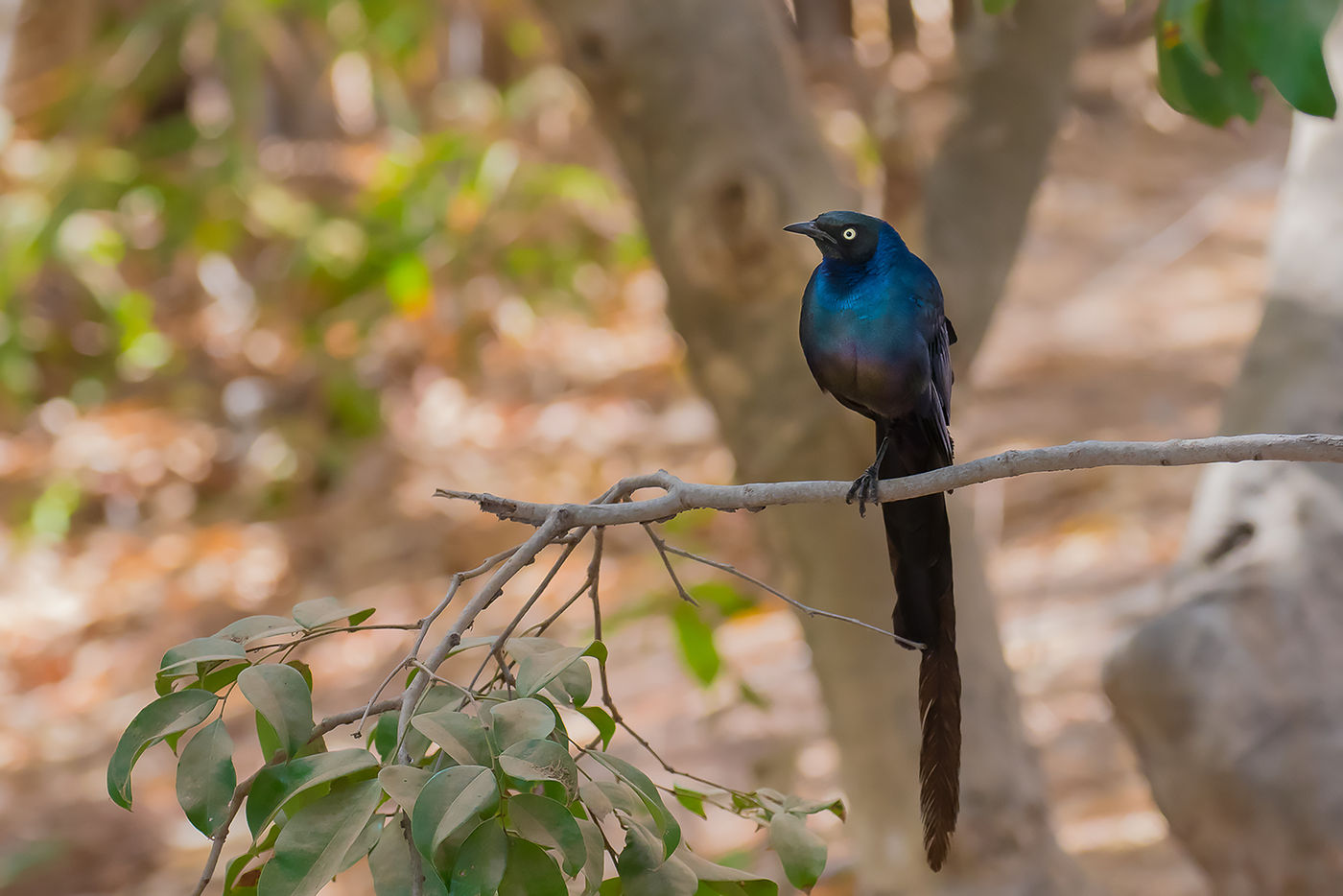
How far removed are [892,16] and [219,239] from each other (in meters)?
3.75

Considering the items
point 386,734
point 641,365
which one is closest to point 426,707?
point 386,734

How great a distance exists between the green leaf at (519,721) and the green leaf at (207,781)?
18cm

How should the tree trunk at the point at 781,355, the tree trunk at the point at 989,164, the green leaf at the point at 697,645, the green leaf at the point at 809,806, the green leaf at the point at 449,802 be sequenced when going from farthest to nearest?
the green leaf at the point at 697,645
the tree trunk at the point at 989,164
the tree trunk at the point at 781,355
the green leaf at the point at 809,806
the green leaf at the point at 449,802

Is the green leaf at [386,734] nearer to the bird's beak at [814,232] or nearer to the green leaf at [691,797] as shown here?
the green leaf at [691,797]

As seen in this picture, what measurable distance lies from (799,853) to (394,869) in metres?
0.33

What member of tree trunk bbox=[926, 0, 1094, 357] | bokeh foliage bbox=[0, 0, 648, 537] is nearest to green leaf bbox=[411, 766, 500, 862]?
tree trunk bbox=[926, 0, 1094, 357]

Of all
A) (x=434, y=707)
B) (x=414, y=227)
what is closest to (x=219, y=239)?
(x=414, y=227)

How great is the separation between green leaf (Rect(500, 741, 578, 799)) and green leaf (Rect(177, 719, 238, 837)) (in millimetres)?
206

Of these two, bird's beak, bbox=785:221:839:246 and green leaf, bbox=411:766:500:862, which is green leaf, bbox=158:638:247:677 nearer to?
green leaf, bbox=411:766:500:862

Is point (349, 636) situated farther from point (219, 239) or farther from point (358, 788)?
point (358, 788)

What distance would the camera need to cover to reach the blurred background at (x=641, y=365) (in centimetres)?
201

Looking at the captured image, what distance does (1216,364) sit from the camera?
454 cm

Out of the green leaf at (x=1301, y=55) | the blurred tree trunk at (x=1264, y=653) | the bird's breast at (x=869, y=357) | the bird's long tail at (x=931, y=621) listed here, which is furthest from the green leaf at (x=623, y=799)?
the blurred tree trunk at (x=1264, y=653)

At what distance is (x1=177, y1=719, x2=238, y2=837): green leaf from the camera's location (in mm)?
804
